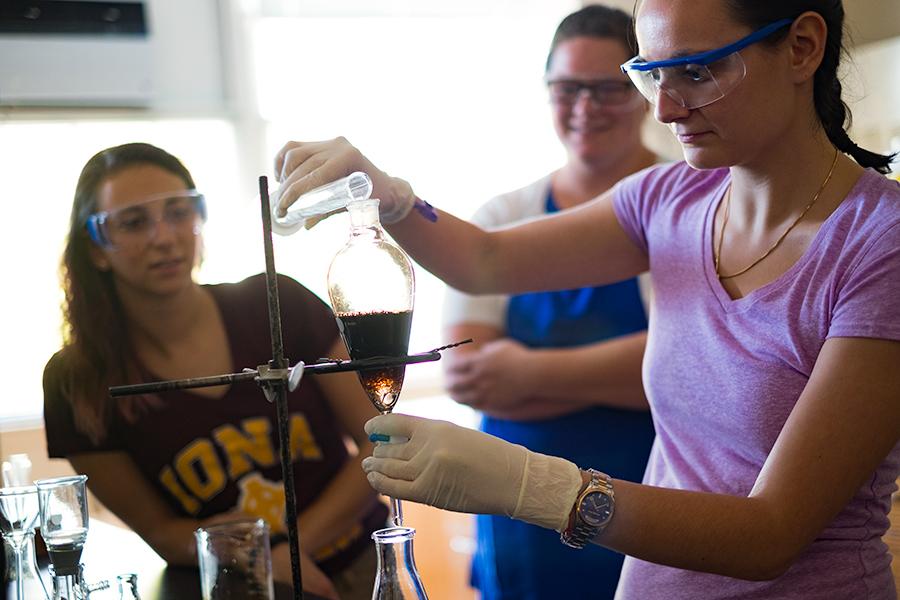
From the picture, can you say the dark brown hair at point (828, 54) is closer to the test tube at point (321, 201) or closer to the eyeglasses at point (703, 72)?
the eyeglasses at point (703, 72)

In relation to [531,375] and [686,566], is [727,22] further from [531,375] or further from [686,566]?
[531,375]

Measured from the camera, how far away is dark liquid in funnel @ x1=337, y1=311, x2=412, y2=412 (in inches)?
40.4

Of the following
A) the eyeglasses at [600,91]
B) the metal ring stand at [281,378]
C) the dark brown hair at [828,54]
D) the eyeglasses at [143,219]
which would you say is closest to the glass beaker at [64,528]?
the metal ring stand at [281,378]

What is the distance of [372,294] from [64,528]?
1.87ft

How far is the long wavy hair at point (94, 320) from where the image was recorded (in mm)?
2104

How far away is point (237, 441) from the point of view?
208 cm

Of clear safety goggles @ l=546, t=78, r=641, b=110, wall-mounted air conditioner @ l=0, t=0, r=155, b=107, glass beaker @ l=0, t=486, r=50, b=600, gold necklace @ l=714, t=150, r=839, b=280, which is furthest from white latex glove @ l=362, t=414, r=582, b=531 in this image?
wall-mounted air conditioner @ l=0, t=0, r=155, b=107

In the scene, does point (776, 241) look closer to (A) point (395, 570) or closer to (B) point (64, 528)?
(A) point (395, 570)

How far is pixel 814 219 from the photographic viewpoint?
1.33 m

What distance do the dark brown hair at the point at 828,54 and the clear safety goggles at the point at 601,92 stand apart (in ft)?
2.88

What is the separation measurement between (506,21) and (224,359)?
8.11ft

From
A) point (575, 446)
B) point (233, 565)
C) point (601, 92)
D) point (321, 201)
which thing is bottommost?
point (575, 446)

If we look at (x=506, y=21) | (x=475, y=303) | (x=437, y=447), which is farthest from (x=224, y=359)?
(x=506, y=21)

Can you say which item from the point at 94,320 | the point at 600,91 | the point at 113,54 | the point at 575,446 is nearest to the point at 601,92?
the point at 600,91
